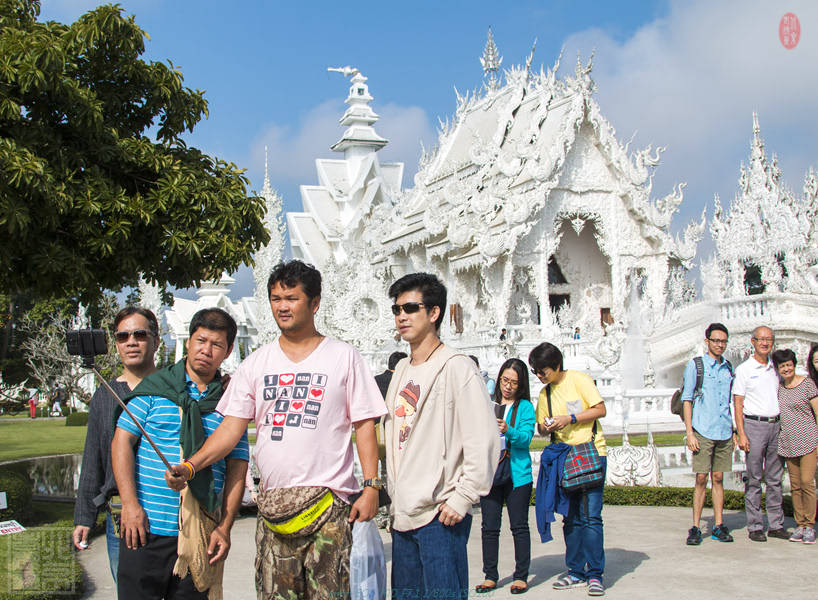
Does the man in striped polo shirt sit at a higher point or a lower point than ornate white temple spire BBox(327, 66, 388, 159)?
lower

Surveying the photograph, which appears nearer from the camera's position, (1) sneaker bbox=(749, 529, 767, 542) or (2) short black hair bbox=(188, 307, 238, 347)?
(2) short black hair bbox=(188, 307, 238, 347)

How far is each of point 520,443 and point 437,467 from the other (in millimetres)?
2236

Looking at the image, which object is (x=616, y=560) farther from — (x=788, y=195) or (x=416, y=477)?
(x=788, y=195)

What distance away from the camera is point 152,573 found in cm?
330

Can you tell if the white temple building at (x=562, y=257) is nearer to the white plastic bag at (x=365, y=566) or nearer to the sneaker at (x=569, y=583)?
the sneaker at (x=569, y=583)

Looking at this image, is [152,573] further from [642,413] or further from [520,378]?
[642,413]

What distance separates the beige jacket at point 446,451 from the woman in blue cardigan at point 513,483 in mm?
2066

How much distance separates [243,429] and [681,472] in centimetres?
787

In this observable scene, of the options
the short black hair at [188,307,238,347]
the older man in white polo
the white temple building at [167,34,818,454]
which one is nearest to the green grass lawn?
the white temple building at [167,34,818,454]

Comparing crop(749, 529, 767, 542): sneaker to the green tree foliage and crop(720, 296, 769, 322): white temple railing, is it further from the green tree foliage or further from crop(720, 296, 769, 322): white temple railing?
crop(720, 296, 769, 322): white temple railing

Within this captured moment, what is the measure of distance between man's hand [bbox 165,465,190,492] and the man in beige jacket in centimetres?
84

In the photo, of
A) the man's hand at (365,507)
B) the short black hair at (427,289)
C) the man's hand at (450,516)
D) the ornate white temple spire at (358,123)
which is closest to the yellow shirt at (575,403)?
the short black hair at (427,289)

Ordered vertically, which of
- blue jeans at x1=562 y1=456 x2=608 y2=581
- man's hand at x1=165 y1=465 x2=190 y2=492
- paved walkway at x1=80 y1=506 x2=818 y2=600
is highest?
man's hand at x1=165 y1=465 x2=190 y2=492

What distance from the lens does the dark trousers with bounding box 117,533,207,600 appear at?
3.29 metres
